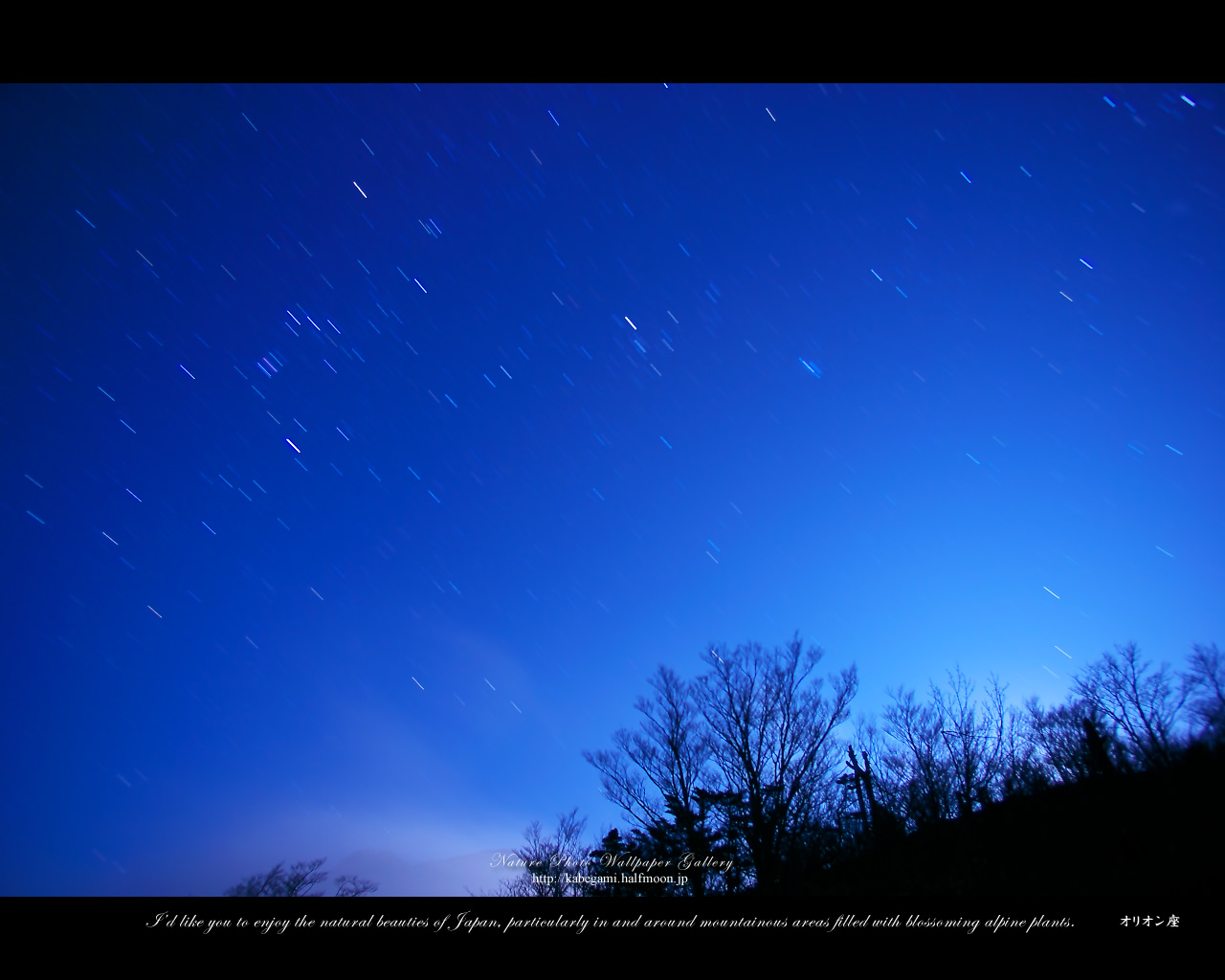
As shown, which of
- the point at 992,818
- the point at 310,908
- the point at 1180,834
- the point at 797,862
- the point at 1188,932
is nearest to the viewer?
the point at 1188,932

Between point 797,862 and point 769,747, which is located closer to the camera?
point 797,862

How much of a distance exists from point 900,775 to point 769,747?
8969 millimetres

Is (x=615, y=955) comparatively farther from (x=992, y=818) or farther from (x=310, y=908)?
(x=992, y=818)

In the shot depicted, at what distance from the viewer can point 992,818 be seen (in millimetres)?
16078

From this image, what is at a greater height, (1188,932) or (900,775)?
(900,775)

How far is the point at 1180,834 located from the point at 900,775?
64.3ft

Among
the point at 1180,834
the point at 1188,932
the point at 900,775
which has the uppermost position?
the point at 900,775
